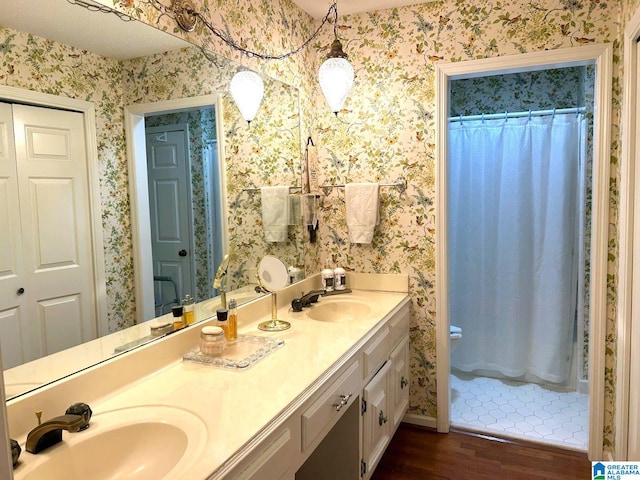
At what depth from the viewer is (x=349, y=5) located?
2.52 meters

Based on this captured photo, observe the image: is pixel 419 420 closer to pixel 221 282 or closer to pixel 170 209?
pixel 221 282

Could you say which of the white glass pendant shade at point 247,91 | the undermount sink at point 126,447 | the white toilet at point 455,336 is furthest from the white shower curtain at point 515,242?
the undermount sink at point 126,447

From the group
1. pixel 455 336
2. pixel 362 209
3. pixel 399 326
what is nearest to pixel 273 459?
pixel 399 326

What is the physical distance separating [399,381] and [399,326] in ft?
0.94

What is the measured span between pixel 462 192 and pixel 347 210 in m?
1.18

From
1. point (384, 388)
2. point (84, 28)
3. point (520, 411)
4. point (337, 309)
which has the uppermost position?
point (84, 28)

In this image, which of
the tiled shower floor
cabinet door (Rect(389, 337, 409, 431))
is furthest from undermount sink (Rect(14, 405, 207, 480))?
the tiled shower floor

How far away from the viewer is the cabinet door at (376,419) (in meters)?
1.91

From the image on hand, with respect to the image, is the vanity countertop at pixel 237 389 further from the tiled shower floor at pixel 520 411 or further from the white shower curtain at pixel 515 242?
the white shower curtain at pixel 515 242

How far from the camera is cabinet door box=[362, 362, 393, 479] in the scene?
191 cm

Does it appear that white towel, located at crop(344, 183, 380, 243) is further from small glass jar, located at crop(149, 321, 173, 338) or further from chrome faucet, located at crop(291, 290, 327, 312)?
small glass jar, located at crop(149, 321, 173, 338)

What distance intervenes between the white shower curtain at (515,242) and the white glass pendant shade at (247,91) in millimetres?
1571

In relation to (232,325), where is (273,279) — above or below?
above

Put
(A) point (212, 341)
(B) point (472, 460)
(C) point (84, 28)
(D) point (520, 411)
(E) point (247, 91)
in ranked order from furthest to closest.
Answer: (D) point (520, 411) → (B) point (472, 460) → (E) point (247, 91) → (A) point (212, 341) → (C) point (84, 28)
